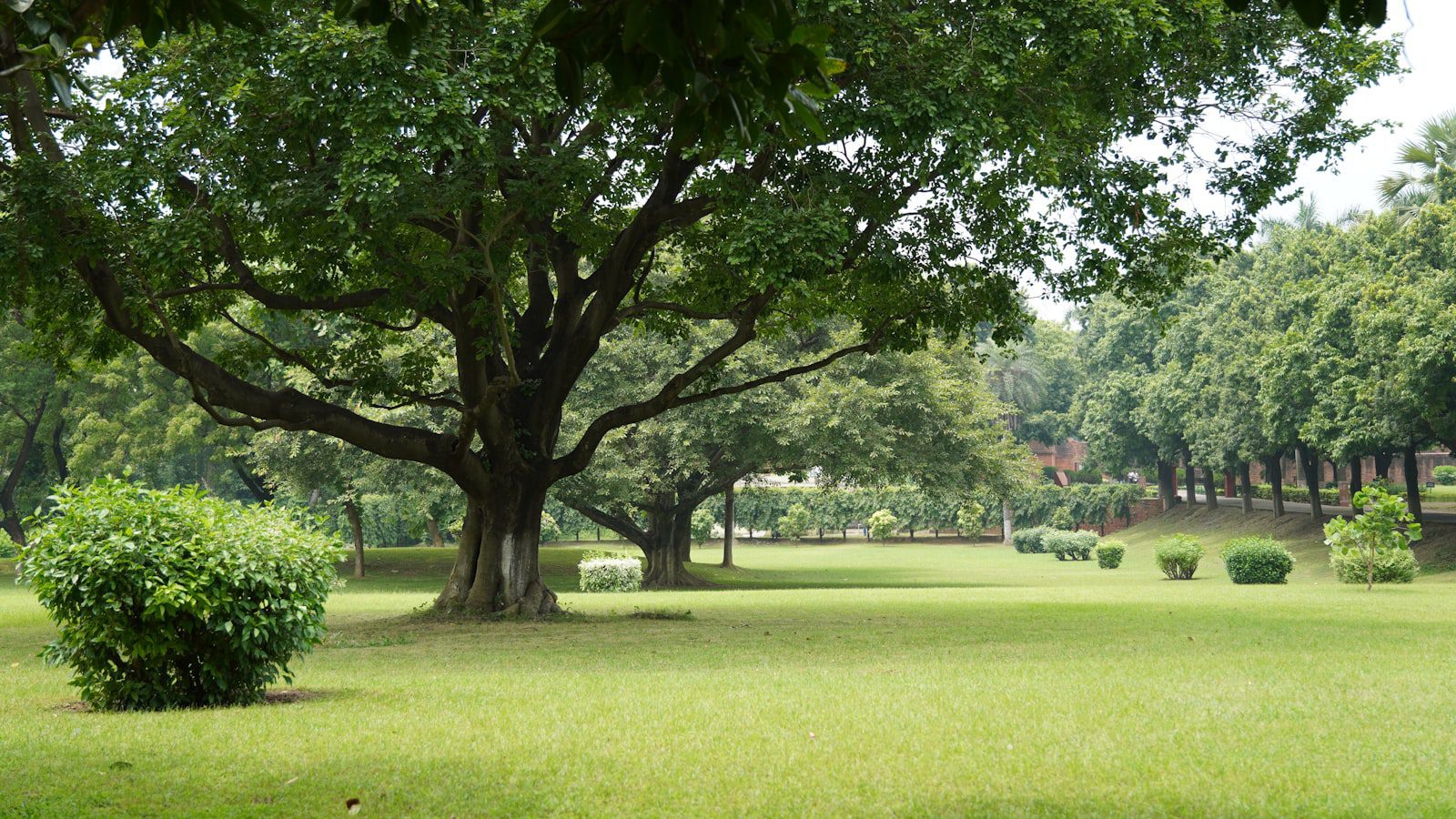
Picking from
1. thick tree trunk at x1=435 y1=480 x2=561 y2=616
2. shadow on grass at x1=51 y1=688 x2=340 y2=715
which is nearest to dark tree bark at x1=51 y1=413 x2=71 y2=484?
thick tree trunk at x1=435 y1=480 x2=561 y2=616

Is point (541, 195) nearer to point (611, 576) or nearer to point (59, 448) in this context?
point (611, 576)

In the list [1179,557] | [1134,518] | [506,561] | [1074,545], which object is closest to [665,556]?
[1179,557]

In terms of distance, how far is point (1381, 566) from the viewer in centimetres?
2330

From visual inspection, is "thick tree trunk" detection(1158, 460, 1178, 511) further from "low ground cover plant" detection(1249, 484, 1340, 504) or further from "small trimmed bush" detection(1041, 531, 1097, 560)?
"small trimmed bush" detection(1041, 531, 1097, 560)

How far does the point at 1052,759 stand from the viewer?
6.29m

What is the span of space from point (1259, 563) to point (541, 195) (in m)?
19.5

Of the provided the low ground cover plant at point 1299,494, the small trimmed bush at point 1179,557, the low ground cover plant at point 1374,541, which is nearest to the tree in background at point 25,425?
the small trimmed bush at point 1179,557

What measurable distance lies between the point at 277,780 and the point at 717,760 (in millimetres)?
2192

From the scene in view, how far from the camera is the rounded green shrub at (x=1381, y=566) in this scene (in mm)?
23141

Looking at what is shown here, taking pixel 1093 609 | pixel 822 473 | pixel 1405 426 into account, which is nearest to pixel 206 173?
pixel 1093 609

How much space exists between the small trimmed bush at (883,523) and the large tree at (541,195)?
145 ft

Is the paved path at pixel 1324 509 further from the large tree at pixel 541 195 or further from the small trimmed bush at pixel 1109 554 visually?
the large tree at pixel 541 195

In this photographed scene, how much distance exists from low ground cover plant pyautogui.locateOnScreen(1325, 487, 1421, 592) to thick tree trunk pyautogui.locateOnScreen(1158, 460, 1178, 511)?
36093 millimetres

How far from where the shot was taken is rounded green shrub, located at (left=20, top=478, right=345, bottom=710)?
7.47 m
